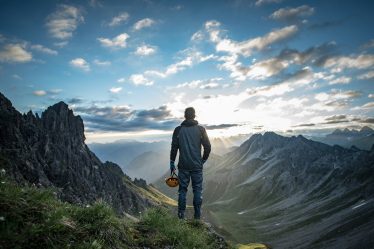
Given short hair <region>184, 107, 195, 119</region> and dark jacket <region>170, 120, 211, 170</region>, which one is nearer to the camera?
dark jacket <region>170, 120, 211, 170</region>

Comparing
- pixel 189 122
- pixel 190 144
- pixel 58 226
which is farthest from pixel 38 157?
pixel 58 226

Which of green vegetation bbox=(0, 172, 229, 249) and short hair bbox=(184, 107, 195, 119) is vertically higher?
short hair bbox=(184, 107, 195, 119)

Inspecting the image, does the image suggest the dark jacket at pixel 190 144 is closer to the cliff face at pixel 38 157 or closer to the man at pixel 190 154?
the man at pixel 190 154

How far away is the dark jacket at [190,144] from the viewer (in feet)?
53.0

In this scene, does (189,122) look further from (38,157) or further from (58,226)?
(38,157)

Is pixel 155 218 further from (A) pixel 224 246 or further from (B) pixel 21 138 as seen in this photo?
(B) pixel 21 138

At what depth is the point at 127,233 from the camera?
403 inches

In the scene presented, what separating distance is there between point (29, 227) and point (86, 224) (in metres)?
1.60

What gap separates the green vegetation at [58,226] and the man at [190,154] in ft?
16.6

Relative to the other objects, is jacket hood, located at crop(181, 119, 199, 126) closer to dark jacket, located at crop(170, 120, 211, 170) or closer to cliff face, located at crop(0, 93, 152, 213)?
dark jacket, located at crop(170, 120, 211, 170)

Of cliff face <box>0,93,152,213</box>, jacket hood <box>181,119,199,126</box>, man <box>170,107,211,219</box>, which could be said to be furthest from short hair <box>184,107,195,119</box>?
cliff face <box>0,93,152,213</box>

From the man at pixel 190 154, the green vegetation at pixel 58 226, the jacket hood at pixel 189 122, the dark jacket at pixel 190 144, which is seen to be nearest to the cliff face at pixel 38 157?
the man at pixel 190 154

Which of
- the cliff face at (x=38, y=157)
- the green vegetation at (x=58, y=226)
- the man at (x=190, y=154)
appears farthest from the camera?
the cliff face at (x=38, y=157)

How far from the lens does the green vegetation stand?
22.7 feet
